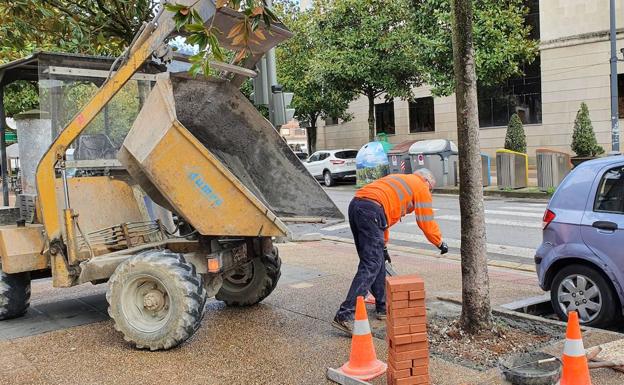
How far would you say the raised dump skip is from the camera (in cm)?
482

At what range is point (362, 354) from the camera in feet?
13.9

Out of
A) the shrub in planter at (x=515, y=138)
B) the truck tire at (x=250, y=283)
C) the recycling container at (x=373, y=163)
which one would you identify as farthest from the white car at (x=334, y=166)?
the truck tire at (x=250, y=283)

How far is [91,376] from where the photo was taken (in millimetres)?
4488

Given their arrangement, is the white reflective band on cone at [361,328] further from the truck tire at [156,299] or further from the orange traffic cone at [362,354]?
the truck tire at [156,299]

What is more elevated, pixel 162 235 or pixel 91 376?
pixel 162 235

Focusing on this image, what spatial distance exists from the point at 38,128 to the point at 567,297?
17.5 ft

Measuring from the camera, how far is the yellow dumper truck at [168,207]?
4.86 m

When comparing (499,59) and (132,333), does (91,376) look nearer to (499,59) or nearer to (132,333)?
(132,333)

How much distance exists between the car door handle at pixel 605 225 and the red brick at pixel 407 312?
225 cm

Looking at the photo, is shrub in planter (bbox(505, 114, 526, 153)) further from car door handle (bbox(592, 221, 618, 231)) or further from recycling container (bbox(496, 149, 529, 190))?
car door handle (bbox(592, 221, 618, 231))

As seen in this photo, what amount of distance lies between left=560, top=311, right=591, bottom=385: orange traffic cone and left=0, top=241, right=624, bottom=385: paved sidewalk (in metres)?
0.61

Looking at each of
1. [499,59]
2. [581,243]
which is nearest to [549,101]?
[499,59]

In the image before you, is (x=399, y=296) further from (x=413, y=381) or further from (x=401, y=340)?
(x=413, y=381)

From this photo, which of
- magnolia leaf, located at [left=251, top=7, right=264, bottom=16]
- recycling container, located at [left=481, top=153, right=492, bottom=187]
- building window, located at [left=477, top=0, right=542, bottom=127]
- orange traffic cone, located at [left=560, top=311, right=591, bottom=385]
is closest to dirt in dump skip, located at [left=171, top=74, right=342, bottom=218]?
magnolia leaf, located at [left=251, top=7, right=264, bottom=16]
